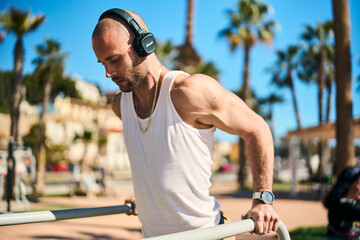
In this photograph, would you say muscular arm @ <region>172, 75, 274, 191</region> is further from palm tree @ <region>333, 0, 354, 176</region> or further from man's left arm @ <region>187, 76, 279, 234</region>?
palm tree @ <region>333, 0, 354, 176</region>

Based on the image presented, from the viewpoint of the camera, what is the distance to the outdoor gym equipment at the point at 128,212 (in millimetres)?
1228

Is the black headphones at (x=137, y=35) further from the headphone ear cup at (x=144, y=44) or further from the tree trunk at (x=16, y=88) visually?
the tree trunk at (x=16, y=88)

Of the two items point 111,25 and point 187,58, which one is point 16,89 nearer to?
point 187,58

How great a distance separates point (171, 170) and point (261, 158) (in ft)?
1.30

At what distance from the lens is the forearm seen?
1545 millimetres

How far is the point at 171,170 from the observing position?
150 cm

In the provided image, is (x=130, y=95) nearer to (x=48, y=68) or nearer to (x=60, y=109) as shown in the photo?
(x=48, y=68)

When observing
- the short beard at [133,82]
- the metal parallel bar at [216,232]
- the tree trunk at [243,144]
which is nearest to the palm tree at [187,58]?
the tree trunk at [243,144]

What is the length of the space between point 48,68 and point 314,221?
10.6 meters

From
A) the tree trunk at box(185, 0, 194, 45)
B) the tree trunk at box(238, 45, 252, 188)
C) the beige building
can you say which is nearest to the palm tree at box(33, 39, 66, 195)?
the tree trunk at box(185, 0, 194, 45)

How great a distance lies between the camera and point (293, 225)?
7871mm

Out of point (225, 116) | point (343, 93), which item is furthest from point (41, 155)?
point (225, 116)

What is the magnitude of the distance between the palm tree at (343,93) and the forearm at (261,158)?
6.03 meters

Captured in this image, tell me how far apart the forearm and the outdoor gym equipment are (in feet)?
0.60
